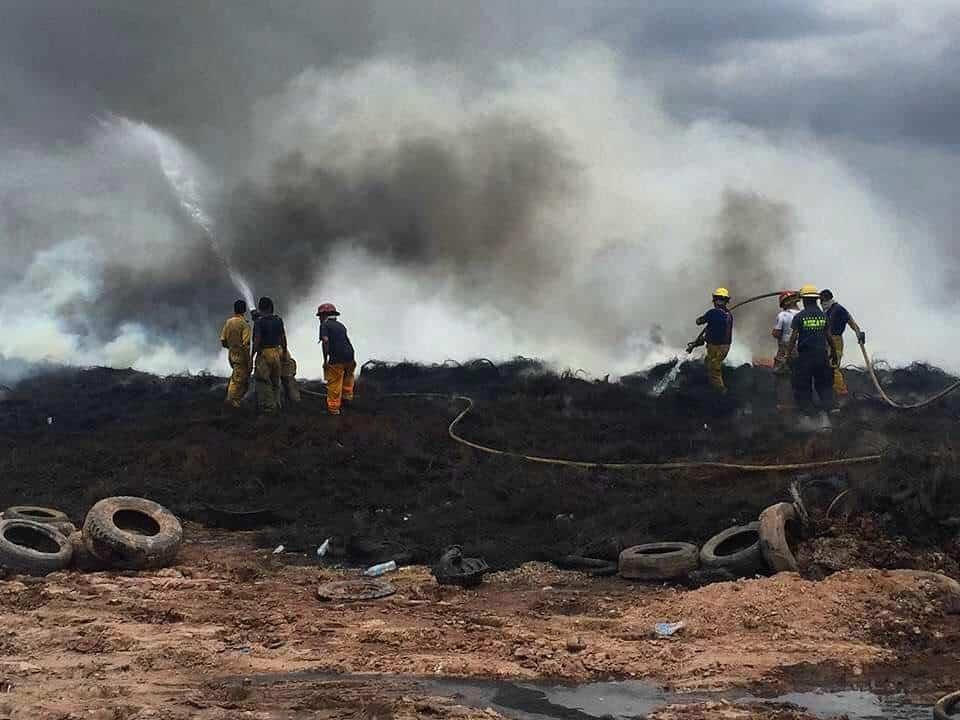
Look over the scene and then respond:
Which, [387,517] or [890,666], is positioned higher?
[387,517]

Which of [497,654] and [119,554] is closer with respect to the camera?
[497,654]

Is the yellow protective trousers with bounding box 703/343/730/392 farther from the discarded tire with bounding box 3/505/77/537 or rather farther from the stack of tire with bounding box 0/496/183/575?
the discarded tire with bounding box 3/505/77/537

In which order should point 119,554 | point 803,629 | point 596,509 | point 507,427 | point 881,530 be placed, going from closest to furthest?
point 803,629 → point 881,530 → point 119,554 → point 596,509 → point 507,427

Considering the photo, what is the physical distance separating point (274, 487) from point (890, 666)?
26.9 ft

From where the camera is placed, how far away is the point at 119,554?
31.2 ft

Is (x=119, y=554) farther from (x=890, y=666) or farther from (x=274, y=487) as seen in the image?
(x=890, y=666)

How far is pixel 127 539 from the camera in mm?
9539

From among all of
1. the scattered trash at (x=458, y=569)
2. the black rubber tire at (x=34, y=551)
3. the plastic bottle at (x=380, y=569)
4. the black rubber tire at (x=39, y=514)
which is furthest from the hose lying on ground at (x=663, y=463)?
the black rubber tire at (x=34, y=551)

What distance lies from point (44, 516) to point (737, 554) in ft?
22.9

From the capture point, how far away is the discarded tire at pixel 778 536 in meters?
8.52

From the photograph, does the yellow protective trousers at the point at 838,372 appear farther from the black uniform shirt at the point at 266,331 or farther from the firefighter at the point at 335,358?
the black uniform shirt at the point at 266,331

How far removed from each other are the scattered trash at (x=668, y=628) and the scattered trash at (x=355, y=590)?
7.47 feet

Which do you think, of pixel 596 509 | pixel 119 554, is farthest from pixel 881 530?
pixel 119 554

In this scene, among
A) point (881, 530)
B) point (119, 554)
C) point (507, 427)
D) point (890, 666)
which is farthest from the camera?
point (507, 427)
